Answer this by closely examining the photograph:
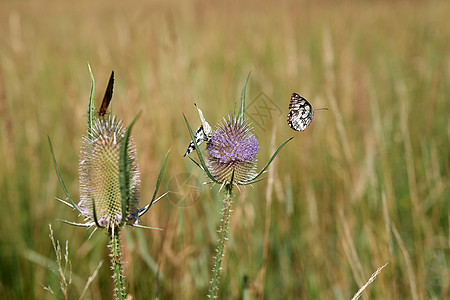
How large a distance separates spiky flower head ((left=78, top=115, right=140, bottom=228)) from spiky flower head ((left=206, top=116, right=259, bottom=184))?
23 cm

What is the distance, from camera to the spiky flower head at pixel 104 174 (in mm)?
1106

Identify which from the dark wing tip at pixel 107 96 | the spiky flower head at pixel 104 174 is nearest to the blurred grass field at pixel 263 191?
the spiky flower head at pixel 104 174

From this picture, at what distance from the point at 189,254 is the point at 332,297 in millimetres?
843

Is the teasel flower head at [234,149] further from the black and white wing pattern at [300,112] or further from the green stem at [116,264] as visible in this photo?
the green stem at [116,264]

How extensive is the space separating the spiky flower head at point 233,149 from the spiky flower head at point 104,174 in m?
0.23

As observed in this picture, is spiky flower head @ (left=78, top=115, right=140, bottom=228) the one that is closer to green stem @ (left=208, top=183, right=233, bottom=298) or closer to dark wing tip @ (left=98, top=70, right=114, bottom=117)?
dark wing tip @ (left=98, top=70, right=114, bottom=117)

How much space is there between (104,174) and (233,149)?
36 centimetres

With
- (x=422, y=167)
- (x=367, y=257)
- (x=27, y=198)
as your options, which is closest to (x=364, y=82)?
(x=422, y=167)

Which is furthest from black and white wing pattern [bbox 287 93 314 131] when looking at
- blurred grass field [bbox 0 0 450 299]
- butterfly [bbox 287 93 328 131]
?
blurred grass field [bbox 0 0 450 299]

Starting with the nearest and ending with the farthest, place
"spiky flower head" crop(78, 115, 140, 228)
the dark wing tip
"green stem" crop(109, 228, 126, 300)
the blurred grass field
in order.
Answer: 1. the dark wing tip
2. "green stem" crop(109, 228, 126, 300)
3. "spiky flower head" crop(78, 115, 140, 228)
4. the blurred grass field

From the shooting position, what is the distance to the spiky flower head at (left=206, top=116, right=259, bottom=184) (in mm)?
1182

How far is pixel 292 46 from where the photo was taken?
3.01 meters

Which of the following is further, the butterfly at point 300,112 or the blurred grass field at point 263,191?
the blurred grass field at point 263,191

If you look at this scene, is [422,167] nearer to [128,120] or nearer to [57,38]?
[128,120]
